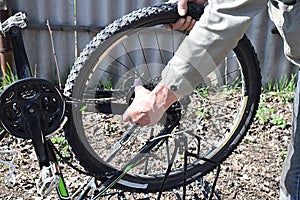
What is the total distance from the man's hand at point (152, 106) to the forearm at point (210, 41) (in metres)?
0.03

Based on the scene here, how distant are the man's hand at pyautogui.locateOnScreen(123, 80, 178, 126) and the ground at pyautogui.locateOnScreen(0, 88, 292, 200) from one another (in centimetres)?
124

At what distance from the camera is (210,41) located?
1568mm

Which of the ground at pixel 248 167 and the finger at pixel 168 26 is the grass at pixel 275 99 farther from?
the finger at pixel 168 26

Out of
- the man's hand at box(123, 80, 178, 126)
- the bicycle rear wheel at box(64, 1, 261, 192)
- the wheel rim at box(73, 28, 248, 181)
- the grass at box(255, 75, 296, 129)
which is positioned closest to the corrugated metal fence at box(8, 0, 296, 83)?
the grass at box(255, 75, 296, 129)

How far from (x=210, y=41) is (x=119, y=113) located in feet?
2.06

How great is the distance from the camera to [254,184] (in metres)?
3.01

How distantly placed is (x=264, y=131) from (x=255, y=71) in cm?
147

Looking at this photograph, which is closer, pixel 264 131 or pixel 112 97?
pixel 112 97

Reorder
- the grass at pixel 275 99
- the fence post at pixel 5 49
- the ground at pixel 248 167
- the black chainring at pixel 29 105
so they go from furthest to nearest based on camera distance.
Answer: the fence post at pixel 5 49 → the grass at pixel 275 99 → the ground at pixel 248 167 → the black chainring at pixel 29 105

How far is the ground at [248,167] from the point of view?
2928mm

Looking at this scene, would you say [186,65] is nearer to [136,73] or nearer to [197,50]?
[197,50]

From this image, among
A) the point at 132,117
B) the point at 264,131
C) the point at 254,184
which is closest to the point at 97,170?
the point at 132,117

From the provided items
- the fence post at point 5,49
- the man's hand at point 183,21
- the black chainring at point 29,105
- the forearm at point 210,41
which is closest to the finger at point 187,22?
the man's hand at point 183,21

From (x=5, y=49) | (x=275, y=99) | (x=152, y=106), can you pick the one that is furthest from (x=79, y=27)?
(x=152, y=106)
